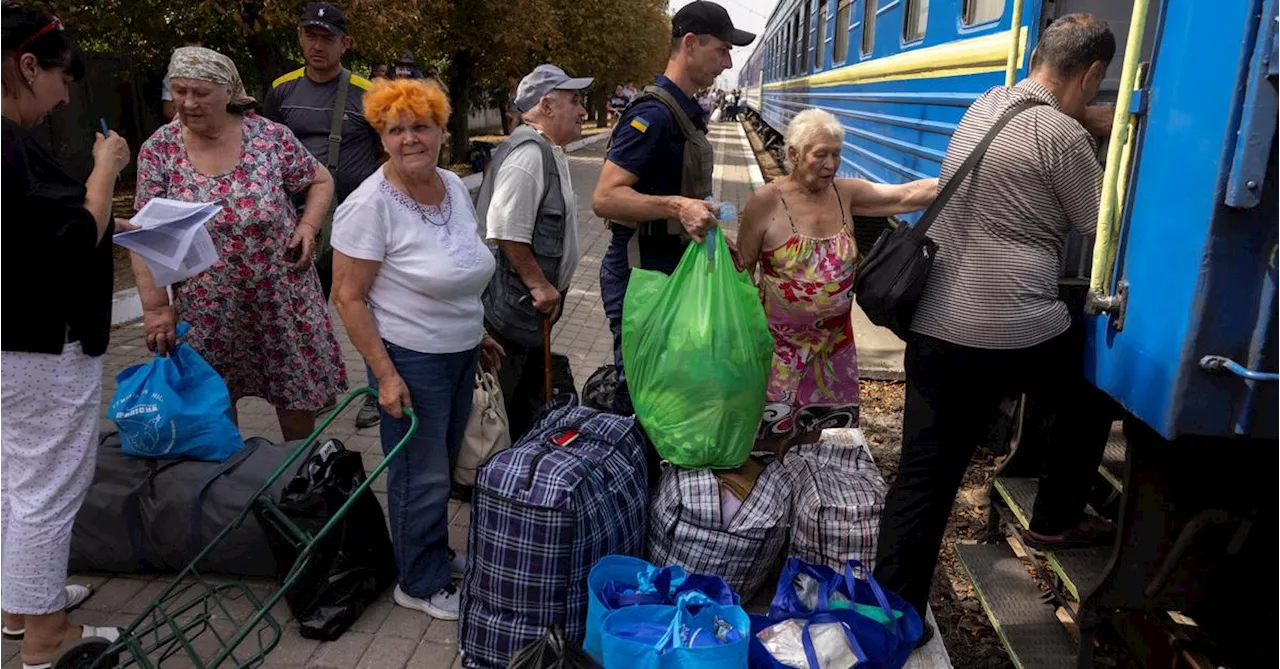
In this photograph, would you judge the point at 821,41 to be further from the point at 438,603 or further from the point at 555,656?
the point at 555,656

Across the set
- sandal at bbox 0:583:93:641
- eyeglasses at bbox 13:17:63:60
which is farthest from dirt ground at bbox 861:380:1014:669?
eyeglasses at bbox 13:17:63:60

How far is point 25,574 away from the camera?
2463 mm

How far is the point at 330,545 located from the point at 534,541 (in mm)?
762

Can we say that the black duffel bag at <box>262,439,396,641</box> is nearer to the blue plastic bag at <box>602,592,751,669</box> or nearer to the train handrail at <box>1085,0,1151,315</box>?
the blue plastic bag at <box>602,592,751,669</box>

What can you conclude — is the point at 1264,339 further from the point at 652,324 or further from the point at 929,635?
the point at 652,324

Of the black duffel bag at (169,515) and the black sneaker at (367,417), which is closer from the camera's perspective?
the black duffel bag at (169,515)

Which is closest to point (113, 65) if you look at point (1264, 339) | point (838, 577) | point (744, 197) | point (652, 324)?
point (744, 197)

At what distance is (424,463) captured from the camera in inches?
109

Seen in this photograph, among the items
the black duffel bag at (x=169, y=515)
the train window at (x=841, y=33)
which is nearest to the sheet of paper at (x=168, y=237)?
the black duffel bag at (x=169, y=515)

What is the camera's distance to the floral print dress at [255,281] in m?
3.11

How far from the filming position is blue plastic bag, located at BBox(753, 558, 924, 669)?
90.8 inches

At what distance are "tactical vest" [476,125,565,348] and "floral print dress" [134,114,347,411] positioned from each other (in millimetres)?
690

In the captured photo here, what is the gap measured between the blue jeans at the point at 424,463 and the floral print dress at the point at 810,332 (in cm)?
109

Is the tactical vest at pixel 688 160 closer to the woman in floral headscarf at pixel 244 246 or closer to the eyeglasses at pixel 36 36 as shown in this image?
the woman in floral headscarf at pixel 244 246
